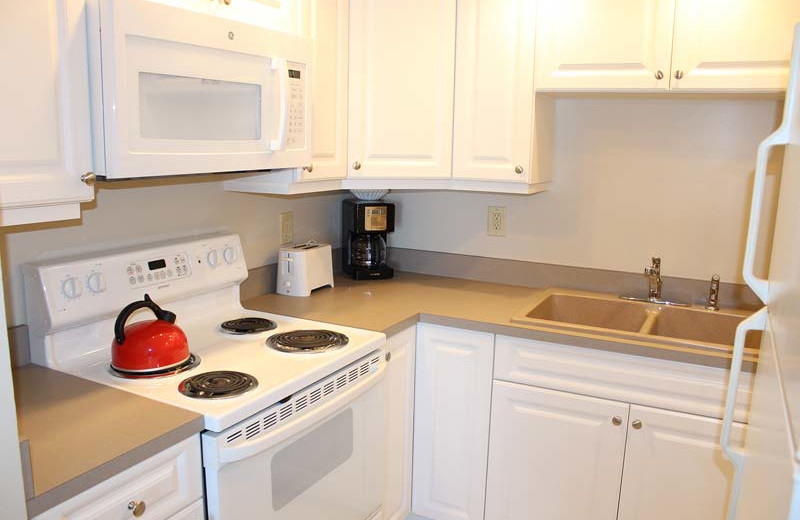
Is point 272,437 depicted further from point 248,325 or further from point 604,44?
point 604,44

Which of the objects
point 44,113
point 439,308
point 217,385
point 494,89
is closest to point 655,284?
point 439,308

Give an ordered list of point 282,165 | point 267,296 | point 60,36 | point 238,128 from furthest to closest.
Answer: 1. point 267,296
2. point 282,165
3. point 238,128
4. point 60,36

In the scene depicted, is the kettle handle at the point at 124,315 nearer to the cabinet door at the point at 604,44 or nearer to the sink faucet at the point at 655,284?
the cabinet door at the point at 604,44

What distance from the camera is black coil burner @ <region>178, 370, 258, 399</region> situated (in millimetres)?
1542

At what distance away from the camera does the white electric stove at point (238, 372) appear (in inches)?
59.9

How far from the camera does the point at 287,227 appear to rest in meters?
2.57

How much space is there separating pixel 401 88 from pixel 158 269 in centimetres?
102

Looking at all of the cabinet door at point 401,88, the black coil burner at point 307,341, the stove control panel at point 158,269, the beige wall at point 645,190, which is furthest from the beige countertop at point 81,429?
the beige wall at point 645,190

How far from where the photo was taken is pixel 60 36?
134cm

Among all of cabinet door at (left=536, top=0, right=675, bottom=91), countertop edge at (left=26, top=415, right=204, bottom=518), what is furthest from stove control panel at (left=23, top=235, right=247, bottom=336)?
cabinet door at (left=536, top=0, right=675, bottom=91)

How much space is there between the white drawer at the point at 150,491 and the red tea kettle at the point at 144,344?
303 mm

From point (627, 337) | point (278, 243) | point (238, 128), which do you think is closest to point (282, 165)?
point (238, 128)

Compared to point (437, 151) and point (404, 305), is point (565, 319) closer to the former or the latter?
point (404, 305)

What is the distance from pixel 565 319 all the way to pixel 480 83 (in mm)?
927
